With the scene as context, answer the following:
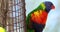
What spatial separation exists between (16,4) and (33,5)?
30 cm

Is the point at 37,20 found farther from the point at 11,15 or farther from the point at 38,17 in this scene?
the point at 11,15

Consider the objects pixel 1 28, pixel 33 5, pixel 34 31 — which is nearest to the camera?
pixel 1 28

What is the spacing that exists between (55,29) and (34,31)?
0.27 metres

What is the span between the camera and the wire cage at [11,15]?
549mm

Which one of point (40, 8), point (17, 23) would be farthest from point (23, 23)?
point (40, 8)

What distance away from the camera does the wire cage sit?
55cm

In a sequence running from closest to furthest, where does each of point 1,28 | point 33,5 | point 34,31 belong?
point 1,28 → point 34,31 → point 33,5

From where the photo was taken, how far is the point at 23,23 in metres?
0.57

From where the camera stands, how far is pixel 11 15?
21.7 inches

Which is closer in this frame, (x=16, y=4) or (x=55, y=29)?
(x=16, y=4)

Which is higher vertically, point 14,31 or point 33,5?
point 33,5

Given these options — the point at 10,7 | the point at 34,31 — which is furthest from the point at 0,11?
the point at 34,31

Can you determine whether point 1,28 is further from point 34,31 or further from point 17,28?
point 34,31

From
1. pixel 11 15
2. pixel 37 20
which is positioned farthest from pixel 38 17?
pixel 11 15
